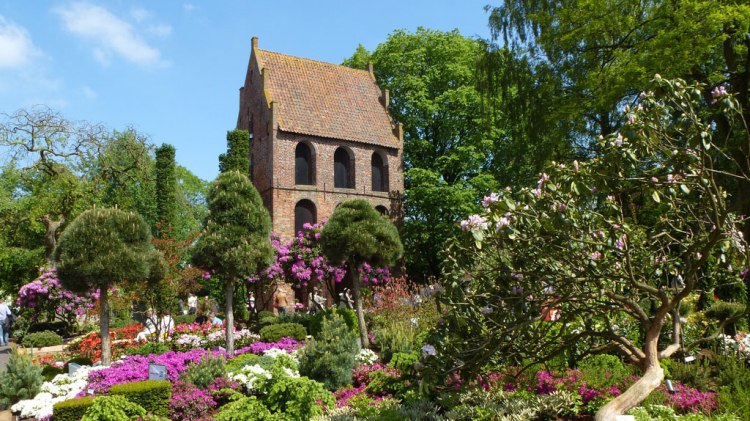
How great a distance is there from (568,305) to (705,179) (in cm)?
197

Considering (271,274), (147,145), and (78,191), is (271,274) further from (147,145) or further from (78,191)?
(147,145)

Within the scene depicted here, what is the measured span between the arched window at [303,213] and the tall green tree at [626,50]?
10.9 m

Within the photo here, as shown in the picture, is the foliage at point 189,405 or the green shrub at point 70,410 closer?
the green shrub at point 70,410

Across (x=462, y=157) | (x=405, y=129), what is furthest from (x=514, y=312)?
(x=405, y=129)

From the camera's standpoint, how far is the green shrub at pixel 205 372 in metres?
9.23

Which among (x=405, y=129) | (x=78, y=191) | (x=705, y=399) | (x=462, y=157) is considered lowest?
(x=705, y=399)

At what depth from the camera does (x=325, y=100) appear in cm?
3030

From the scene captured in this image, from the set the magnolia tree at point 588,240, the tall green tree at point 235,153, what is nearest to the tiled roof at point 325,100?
the tall green tree at point 235,153

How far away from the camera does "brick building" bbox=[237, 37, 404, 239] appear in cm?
2775

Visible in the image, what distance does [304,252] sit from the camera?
79.0ft

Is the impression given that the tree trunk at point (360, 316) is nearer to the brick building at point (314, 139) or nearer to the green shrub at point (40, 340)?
the green shrub at point (40, 340)

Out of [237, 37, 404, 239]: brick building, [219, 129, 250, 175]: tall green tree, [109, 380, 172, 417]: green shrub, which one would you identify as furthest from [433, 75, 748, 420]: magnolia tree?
[219, 129, 250, 175]: tall green tree

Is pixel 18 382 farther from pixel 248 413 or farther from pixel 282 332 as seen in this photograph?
pixel 282 332

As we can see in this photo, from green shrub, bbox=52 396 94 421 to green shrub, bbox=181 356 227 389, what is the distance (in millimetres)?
1542
